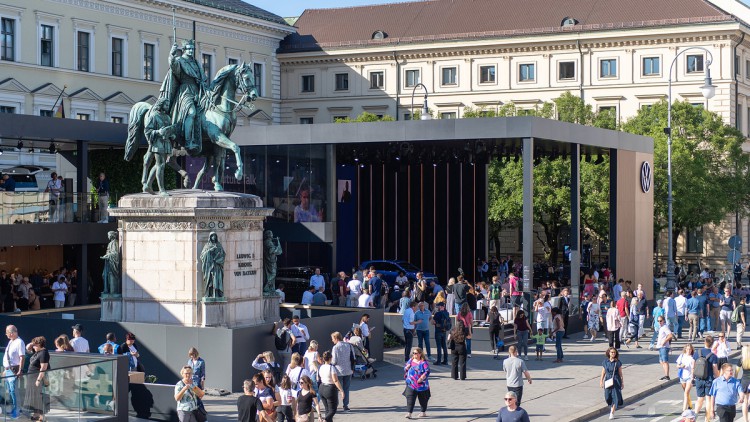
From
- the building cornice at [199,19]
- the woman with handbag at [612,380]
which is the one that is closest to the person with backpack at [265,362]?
the woman with handbag at [612,380]

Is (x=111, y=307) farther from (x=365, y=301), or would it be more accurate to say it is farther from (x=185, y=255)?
(x=365, y=301)

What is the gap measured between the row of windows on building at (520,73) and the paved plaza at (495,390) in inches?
1778

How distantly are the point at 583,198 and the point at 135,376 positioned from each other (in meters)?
44.1

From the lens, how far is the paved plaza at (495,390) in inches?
899

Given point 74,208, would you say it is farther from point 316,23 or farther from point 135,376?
point 316,23

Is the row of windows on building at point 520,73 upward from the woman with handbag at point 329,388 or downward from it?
upward

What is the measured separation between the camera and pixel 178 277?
26.4 meters

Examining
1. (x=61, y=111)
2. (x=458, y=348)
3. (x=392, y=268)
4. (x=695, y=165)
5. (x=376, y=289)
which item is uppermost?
(x=61, y=111)

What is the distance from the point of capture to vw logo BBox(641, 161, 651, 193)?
46.4m

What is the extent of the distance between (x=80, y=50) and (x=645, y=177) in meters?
33.2

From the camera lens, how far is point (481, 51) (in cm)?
8031

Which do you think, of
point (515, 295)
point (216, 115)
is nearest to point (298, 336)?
point (216, 115)

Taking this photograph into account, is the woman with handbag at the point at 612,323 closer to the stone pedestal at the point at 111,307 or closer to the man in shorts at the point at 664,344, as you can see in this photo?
the man in shorts at the point at 664,344

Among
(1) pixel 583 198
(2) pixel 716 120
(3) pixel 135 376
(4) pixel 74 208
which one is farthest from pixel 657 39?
(3) pixel 135 376
